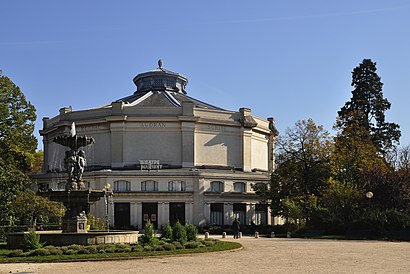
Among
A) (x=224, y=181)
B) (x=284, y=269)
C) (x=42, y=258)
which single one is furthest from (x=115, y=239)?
(x=224, y=181)

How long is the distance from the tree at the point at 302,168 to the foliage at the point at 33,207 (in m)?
23.0

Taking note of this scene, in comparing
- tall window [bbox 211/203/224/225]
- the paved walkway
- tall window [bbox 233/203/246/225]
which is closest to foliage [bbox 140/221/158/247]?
the paved walkway

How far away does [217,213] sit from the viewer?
245 ft

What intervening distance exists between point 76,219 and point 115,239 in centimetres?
365

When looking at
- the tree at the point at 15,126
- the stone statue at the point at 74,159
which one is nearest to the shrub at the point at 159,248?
the stone statue at the point at 74,159

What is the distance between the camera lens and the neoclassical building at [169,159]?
72938 millimetres

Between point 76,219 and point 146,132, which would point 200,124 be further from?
point 76,219

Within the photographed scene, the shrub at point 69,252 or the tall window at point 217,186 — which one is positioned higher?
the tall window at point 217,186

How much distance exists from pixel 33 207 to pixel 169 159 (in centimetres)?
2884

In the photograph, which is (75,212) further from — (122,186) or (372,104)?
(372,104)

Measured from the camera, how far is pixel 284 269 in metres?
22.0

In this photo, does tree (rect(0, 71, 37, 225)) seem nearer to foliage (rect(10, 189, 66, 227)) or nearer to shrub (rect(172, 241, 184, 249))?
foliage (rect(10, 189, 66, 227))

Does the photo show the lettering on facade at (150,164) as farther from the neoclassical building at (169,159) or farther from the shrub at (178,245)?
the shrub at (178,245)

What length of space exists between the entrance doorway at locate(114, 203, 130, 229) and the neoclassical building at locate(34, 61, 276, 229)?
0.12 metres
